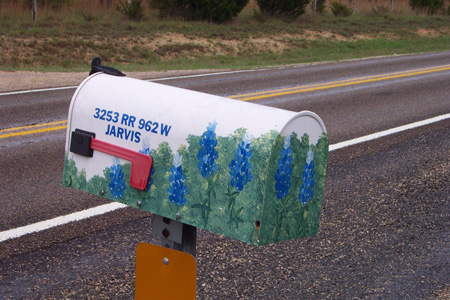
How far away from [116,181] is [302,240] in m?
2.71

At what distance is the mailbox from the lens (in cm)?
180

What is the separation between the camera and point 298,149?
1.87 meters

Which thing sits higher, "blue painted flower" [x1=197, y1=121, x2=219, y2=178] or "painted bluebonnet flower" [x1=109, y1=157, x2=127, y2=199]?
"blue painted flower" [x1=197, y1=121, x2=219, y2=178]

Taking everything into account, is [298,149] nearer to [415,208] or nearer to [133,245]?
[133,245]

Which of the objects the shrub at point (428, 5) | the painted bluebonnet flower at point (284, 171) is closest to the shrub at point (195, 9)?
the shrub at point (428, 5)

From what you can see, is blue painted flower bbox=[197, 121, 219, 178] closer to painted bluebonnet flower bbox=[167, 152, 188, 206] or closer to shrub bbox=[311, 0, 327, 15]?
painted bluebonnet flower bbox=[167, 152, 188, 206]

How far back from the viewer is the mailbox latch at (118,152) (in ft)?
6.46

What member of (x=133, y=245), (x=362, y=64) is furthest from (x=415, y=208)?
(x=362, y=64)

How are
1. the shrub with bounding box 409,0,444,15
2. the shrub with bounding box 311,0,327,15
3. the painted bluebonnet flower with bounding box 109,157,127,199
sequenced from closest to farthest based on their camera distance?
1. the painted bluebonnet flower with bounding box 109,157,127,199
2. the shrub with bounding box 311,0,327,15
3. the shrub with bounding box 409,0,444,15

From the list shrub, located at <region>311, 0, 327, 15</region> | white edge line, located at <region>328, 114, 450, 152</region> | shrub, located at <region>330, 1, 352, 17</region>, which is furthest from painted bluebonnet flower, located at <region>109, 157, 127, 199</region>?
shrub, located at <region>330, 1, 352, 17</region>

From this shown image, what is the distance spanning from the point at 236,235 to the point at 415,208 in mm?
3758

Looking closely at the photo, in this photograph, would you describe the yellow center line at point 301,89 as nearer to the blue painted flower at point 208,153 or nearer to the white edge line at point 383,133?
the white edge line at point 383,133

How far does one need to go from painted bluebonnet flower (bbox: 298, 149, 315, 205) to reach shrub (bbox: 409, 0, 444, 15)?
38.3 metres

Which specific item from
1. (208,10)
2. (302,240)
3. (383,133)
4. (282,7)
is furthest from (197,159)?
(282,7)
